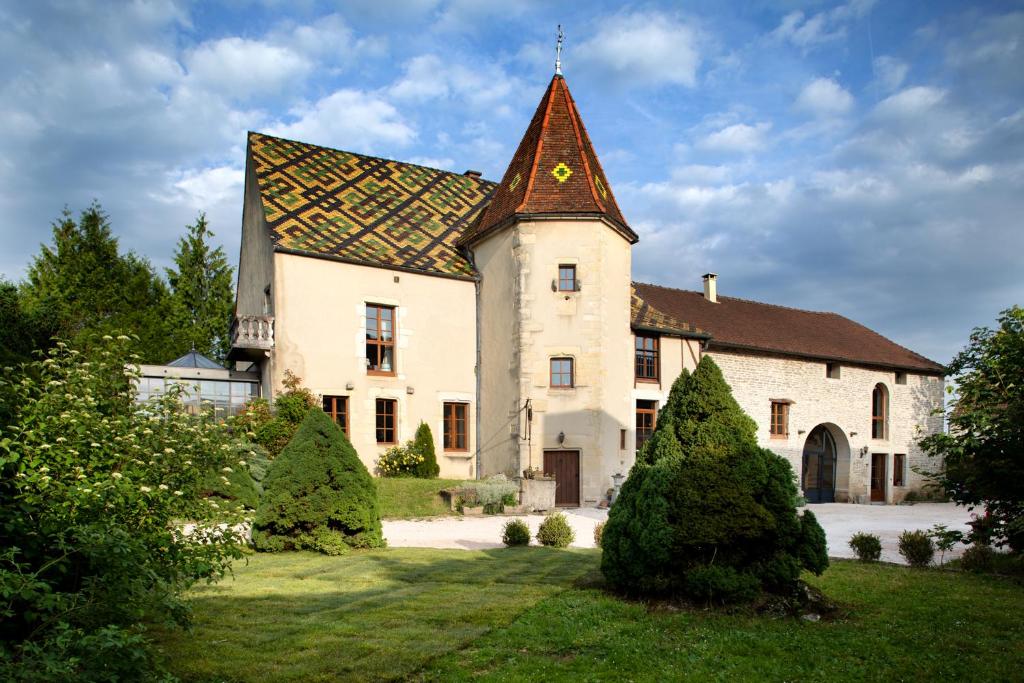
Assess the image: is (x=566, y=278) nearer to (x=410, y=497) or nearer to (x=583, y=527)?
(x=410, y=497)

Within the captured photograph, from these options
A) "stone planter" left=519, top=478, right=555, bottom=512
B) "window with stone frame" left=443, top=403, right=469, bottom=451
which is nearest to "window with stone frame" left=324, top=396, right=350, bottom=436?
"window with stone frame" left=443, top=403, right=469, bottom=451

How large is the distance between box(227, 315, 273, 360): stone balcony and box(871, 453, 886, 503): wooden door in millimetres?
22181

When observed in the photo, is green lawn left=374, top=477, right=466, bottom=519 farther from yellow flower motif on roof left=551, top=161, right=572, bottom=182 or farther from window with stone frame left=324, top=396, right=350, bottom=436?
yellow flower motif on roof left=551, top=161, right=572, bottom=182

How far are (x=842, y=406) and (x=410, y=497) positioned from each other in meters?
17.2

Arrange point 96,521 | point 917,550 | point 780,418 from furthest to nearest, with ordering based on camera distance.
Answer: point 780,418
point 917,550
point 96,521

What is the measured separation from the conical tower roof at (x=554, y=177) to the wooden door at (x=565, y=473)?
6.42 m

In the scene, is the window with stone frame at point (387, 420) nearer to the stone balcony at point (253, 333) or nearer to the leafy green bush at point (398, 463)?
the leafy green bush at point (398, 463)

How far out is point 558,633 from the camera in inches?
235

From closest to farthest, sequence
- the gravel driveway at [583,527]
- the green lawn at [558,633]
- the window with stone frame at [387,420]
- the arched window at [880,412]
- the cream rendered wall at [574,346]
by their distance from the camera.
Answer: the green lawn at [558,633] < the gravel driveway at [583,527] < the cream rendered wall at [574,346] < the window with stone frame at [387,420] < the arched window at [880,412]

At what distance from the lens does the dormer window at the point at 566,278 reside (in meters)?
19.5

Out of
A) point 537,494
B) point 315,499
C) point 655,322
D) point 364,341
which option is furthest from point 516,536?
point 655,322

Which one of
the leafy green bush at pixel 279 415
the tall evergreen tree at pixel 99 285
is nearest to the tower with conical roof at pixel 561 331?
the leafy green bush at pixel 279 415

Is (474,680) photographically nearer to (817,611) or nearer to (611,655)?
(611,655)

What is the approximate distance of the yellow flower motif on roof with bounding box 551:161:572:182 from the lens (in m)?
19.9
